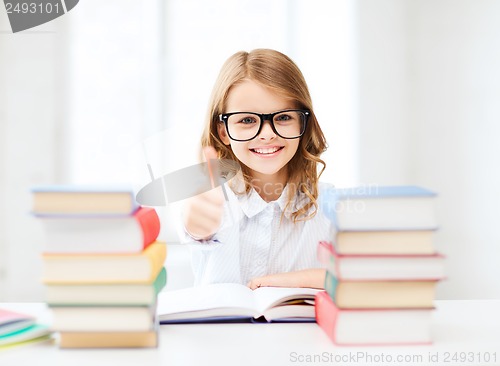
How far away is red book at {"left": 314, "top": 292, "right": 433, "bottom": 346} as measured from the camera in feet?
2.87

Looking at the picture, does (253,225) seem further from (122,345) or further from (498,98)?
(498,98)

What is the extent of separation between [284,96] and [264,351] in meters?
0.80

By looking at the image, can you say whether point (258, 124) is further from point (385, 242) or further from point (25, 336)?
point (25, 336)

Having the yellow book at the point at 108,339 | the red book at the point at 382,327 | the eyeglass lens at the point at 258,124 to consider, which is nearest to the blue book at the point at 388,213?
the red book at the point at 382,327

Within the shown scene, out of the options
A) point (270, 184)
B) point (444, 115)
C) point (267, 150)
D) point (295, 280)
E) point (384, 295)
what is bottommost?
point (295, 280)

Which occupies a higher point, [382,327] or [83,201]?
[83,201]

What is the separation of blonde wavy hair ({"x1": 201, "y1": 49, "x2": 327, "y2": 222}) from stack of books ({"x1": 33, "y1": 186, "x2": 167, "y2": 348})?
0.75m

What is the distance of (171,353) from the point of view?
2.77 feet

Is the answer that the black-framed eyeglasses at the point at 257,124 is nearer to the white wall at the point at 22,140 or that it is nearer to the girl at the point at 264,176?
the girl at the point at 264,176

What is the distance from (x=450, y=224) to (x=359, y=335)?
1958 mm

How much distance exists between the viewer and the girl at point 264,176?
4.80 feet

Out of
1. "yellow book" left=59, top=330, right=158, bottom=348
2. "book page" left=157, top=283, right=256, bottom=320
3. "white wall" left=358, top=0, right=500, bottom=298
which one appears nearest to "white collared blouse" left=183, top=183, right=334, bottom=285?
"book page" left=157, top=283, right=256, bottom=320

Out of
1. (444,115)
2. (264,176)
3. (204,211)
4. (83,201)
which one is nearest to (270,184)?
(264,176)

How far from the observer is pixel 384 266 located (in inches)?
33.8
